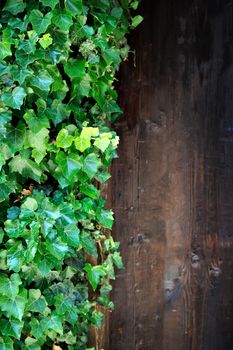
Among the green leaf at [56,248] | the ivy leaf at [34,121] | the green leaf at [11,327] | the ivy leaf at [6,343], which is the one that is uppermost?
the ivy leaf at [34,121]

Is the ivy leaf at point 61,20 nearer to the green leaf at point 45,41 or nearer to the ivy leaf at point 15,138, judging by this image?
the green leaf at point 45,41

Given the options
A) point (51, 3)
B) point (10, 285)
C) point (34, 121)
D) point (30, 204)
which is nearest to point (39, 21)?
point (51, 3)

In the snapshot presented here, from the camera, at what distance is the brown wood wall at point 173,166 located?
244 centimetres

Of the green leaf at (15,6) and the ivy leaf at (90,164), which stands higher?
the green leaf at (15,6)

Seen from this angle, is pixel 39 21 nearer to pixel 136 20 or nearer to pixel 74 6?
pixel 74 6

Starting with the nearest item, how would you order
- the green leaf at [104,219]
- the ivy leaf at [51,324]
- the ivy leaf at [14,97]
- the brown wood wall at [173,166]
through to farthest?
the ivy leaf at [14,97], the ivy leaf at [51,324], the green leaf at [104,219], the brown wood wall at [173,166]

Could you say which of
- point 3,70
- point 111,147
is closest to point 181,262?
point 111,147

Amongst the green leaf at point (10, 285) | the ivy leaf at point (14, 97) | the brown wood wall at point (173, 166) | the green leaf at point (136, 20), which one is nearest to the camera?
the ivy leaf at point (14, 97)

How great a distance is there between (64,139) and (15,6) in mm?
458

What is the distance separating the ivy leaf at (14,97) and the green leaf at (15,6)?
0.89 feet

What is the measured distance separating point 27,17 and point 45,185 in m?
0.57

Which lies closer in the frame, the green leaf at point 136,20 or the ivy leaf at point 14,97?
the ivy leaf at point 14,97

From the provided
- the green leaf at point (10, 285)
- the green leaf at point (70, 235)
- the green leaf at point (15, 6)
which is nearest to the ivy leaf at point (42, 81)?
the green leaf at point (15, 6)

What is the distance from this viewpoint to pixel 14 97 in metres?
1.63
